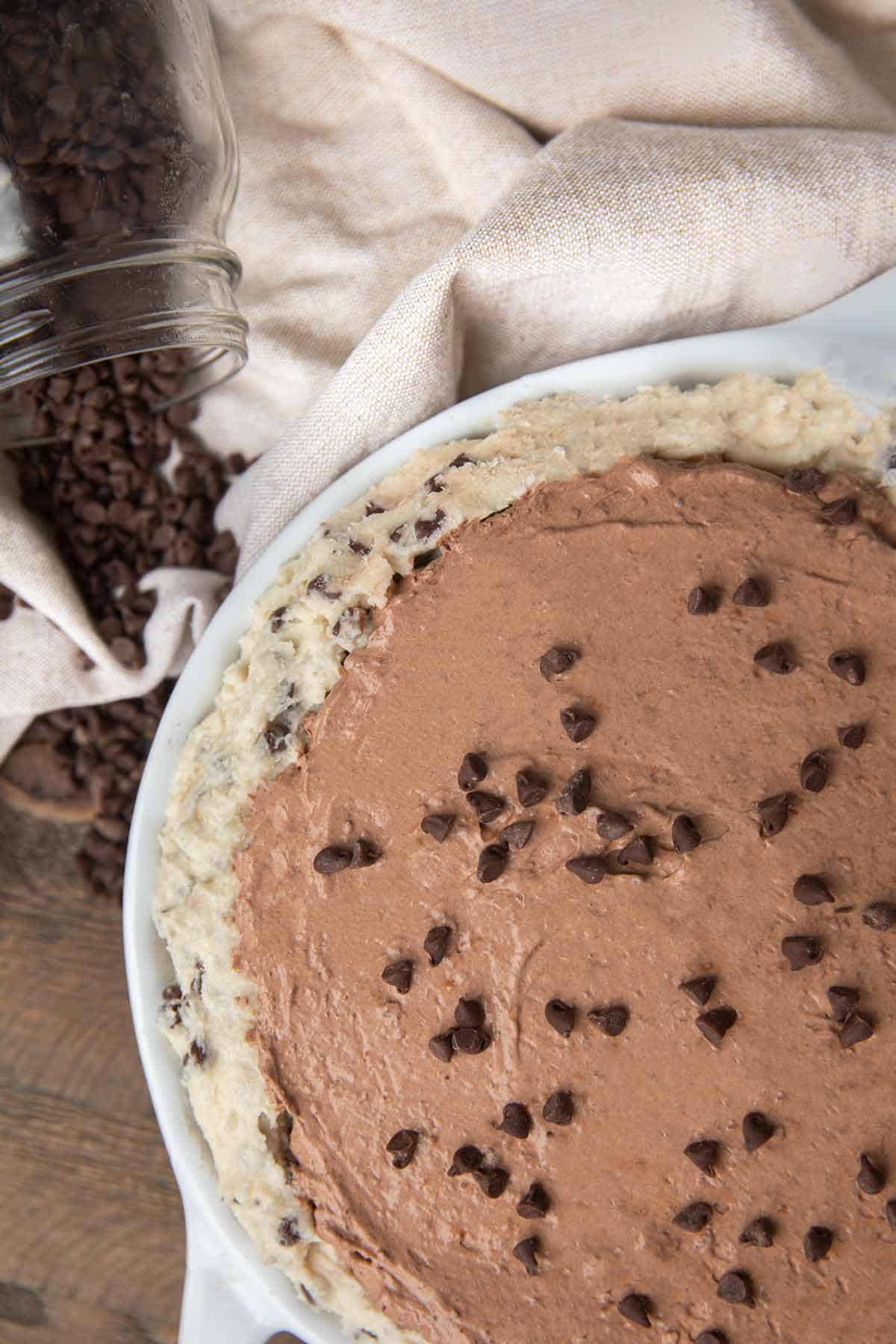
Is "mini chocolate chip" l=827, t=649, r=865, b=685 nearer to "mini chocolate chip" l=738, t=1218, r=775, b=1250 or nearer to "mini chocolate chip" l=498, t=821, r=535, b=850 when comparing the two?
"mini chocolate chip" l=498, t=821, r=535, b=850

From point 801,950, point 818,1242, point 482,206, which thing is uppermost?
point 482,206

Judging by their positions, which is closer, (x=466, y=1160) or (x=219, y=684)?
(x=466, y=1160)

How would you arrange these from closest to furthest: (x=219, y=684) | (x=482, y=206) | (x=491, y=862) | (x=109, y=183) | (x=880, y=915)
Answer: (x=880, y=915) → (x=491, y=862) → (x=109, y=183) → (x=219, y=684) → (x=482, y=206)

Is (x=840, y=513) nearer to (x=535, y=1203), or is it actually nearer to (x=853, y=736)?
(x=853, y=736)

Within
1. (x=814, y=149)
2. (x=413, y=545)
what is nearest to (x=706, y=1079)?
(x=413, y=545)

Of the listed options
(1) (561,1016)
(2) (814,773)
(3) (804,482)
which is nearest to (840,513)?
(3) (804,482)

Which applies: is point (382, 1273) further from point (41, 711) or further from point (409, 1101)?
point (41, 711)

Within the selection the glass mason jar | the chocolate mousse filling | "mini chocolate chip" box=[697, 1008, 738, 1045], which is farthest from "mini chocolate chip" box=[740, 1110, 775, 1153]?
the glass mason jar
